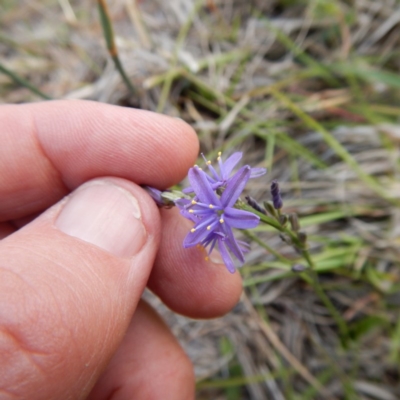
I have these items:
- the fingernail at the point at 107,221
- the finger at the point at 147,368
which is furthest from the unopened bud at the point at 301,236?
the finger at the point at 147,368

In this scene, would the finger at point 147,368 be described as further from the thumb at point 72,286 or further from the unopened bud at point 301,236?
the unopened bud at point 301,236

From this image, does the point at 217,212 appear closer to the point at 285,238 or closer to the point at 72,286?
the point at 285,238

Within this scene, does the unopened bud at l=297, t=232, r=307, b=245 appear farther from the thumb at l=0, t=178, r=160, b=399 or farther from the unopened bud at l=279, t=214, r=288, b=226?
the thumb at l=0, t=178, r=160, b=399

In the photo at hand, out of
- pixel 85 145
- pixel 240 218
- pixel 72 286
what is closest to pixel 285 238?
pixel 240 218

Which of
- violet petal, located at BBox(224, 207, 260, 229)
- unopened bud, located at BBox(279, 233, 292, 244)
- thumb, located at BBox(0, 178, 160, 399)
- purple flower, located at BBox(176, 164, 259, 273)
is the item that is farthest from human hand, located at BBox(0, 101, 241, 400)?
unopened bud, located at BBox(279, 233, 292, 244)

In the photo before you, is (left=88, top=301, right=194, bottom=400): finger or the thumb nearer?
the thumb

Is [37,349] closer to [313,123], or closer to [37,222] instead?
[37,222]

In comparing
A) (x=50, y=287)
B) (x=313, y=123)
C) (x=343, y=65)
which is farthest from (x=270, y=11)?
(x=50, y=287)
